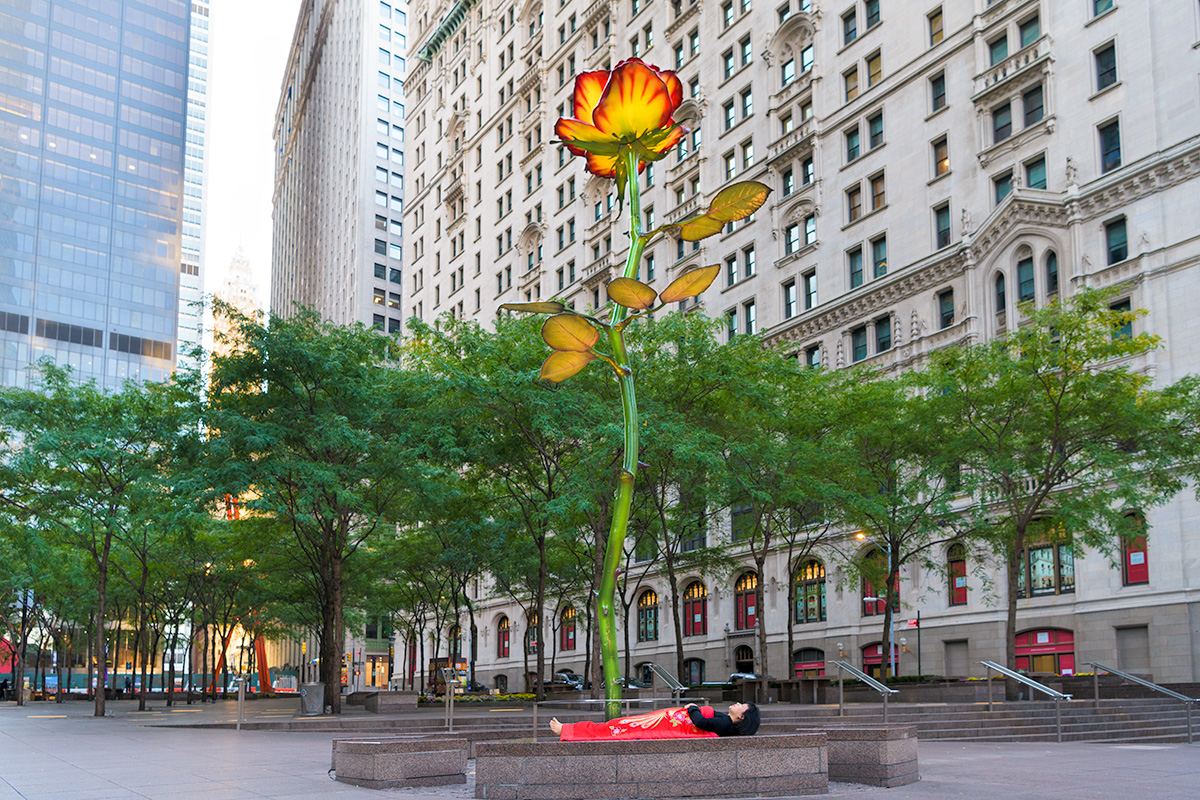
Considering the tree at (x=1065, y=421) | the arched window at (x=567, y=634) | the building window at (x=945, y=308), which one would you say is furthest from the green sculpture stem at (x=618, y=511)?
the arched window at (x=567, y=634)

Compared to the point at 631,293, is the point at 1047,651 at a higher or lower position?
lower

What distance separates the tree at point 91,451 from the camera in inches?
1320

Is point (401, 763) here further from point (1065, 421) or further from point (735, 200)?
point (1065, 421)

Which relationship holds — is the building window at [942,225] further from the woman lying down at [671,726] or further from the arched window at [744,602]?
the woman lying down at [671,726]

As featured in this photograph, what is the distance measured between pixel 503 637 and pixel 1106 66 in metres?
60.9

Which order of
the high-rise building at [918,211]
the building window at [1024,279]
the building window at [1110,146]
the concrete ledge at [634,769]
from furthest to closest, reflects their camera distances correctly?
the building window at [1024,279] → the building window at [1110,146] → the high-rise building at [918,211] → the concrete ledge at [634,769]

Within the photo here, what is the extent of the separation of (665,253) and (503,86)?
32857mm

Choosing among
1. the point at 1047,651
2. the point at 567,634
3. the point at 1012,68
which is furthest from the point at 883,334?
the point at 567,634

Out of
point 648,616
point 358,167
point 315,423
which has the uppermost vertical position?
point 358,167

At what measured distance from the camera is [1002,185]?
46750mm

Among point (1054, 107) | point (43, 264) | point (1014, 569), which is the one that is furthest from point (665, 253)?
point (43, 264)

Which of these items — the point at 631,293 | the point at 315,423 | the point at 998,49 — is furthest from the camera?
the point at 998,49

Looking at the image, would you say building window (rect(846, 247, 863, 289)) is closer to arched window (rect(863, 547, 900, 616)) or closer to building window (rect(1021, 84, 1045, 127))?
building window (rect(1021, 84, 1045, 127))

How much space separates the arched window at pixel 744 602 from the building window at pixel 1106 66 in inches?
1170
